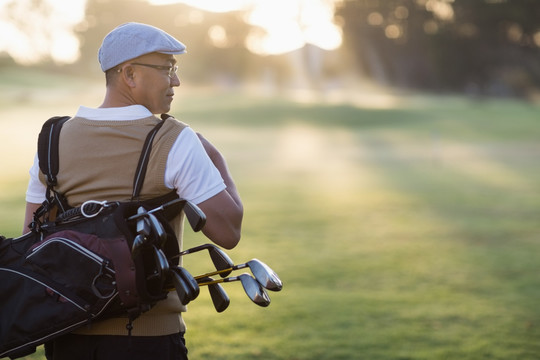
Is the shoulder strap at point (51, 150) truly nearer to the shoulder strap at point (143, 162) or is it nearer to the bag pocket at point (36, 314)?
the shoulder strap at point (143, 162)

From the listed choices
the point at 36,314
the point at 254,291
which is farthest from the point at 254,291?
the point at 36,314

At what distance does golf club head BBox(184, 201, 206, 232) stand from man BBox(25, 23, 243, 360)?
92 mm

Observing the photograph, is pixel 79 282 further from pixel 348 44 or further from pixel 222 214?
pixel 348 44

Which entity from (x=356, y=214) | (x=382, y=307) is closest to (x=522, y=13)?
(x=356, y=214)

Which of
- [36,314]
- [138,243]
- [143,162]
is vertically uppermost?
[143,162]

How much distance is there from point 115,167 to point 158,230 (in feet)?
0.96

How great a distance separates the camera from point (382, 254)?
33.2 ft

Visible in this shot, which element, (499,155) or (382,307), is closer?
(382,307)

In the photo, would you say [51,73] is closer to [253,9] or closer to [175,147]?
[253,9]

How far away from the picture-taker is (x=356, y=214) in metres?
14.0

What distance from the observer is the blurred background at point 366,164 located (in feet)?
21.9

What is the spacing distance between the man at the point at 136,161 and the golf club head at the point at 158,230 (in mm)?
164

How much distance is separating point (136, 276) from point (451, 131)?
38.6 m

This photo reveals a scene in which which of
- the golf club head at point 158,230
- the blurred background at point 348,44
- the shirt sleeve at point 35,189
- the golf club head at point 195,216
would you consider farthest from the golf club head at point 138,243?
the blurred background at point 348,44
